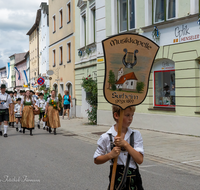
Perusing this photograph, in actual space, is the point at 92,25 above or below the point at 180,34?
above

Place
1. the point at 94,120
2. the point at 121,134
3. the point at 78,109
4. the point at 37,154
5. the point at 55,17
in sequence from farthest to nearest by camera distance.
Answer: the point at 55,17
the point at 78,109
the point at 94,120
the point at 37,154
the point at 121,134

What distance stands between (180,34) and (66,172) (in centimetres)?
797

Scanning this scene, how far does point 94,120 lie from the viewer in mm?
18609

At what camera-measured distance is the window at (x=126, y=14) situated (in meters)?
15.6

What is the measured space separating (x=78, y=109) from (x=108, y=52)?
20278mm

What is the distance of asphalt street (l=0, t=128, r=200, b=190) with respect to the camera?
5902 mm

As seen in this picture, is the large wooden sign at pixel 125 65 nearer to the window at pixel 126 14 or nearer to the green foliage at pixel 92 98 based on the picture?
the window at pixel 126 14

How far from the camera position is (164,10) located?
13.6 m

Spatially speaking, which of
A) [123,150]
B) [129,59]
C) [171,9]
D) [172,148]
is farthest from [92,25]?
[123,150]

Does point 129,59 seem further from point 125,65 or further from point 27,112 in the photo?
point 27,112

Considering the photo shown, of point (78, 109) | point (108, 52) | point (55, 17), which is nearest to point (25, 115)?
point (78, 109)

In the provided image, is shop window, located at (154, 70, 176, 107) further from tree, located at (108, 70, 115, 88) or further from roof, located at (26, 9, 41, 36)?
roof, located at (26, 9, 41, 36)

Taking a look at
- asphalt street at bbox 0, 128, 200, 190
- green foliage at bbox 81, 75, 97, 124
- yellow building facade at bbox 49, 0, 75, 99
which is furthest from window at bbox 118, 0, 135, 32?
yellow building facade at bbox 49, 0, 75, 99

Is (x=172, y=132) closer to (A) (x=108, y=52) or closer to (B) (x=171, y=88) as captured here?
(B) (x=171, y=88)
